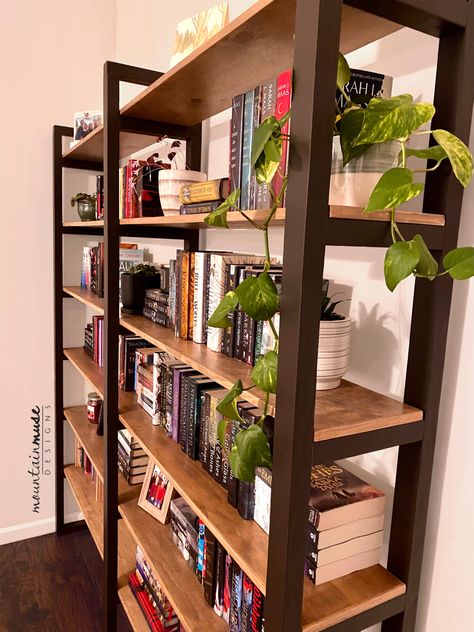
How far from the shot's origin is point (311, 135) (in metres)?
0.66

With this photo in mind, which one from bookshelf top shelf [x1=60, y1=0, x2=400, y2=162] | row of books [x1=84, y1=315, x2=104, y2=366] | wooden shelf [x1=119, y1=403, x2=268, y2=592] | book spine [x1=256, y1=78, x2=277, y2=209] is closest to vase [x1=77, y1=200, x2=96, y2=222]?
row of books [x1=84, y1=315, x2=104, y2=366]

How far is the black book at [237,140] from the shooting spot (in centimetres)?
101

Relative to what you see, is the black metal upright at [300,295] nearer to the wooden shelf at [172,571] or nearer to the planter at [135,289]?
the wooden shelf at [172,571]

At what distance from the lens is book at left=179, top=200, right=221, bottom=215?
111cm

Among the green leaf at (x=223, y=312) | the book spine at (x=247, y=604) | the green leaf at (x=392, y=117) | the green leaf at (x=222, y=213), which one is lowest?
the book spine at (x=247, y=604)

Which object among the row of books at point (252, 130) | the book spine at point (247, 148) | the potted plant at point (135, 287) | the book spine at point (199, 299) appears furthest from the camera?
the potted plant at point (135, 287)

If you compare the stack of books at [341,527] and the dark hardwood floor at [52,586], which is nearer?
the stack of books at [341,527]

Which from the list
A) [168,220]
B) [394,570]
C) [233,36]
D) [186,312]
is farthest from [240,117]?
[394,570]

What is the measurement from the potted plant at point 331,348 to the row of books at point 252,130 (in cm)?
25

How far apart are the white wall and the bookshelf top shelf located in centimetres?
109

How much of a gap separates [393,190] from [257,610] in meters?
0.92

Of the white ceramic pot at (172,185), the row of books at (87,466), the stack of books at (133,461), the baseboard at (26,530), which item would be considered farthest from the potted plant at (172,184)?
the baseboard at (26,530)

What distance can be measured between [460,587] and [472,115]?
0.89 meters

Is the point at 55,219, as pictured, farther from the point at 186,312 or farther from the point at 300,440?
the point at 300,440
